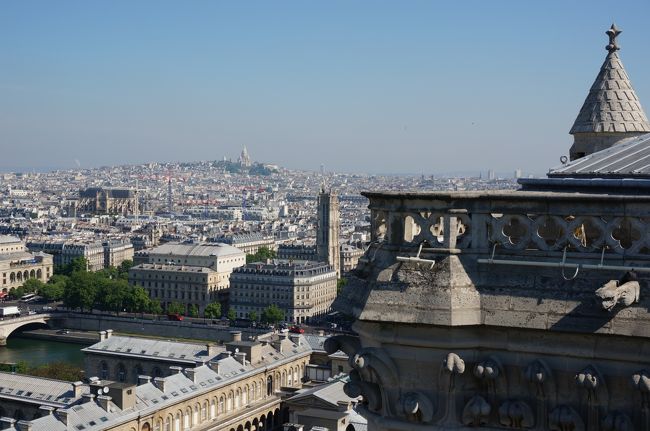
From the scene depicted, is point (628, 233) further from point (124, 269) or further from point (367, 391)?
point (124, 269)

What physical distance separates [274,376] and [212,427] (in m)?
6.07

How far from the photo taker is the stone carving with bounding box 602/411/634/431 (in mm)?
3957

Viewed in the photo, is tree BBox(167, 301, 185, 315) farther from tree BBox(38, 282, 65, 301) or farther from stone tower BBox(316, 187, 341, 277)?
stone tower BBox(316, 187, 341, 277)

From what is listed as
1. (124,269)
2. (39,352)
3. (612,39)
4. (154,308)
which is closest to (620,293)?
(612,39)

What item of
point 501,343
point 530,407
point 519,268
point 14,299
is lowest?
point 14,299

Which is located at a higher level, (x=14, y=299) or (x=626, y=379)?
(x=626, y=379)

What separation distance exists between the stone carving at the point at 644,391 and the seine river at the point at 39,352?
51519mm

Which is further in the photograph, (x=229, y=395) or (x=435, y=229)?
(x=229, y=395)

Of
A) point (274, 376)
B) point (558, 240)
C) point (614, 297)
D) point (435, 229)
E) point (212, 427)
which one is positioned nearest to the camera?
point (614, 297)

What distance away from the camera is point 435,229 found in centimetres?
464

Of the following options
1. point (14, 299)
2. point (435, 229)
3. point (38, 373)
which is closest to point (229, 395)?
point (38, 373)

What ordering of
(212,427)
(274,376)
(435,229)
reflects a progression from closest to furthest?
(435,229) < (212,427) < (274,376)

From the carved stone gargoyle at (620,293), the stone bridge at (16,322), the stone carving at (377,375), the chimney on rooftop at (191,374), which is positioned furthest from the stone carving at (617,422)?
the stone bridge at (16,322)

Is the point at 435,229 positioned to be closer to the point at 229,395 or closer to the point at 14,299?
A: the point at 229,395
